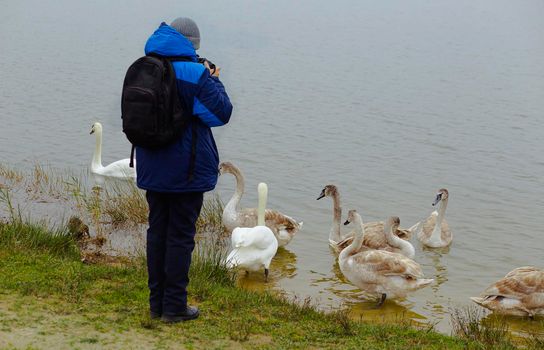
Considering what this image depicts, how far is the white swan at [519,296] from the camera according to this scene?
31.1ft

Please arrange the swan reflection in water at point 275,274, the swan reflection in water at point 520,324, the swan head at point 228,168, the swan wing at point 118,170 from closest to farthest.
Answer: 1. the swan reflection in water at point 520,324
2. the swan reflection in water at point 275,274
3. the swan head at point 228,168
4. the swan wing at point 118,170

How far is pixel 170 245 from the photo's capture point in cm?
641

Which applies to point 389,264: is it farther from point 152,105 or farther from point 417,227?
point 152,105

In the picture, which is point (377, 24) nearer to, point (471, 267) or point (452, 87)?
point (452, 87)

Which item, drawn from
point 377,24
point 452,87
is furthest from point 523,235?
point 377,24

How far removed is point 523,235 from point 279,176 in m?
5.09

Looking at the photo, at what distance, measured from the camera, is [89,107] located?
22312mm

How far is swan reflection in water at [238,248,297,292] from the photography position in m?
10.5

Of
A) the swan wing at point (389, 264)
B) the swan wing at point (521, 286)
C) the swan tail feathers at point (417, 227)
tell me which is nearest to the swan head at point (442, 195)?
the swan tail feathers at point (417, 227)

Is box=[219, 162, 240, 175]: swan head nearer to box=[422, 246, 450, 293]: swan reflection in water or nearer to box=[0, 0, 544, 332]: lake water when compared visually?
box=[0, 0, 544, 332]: lake water

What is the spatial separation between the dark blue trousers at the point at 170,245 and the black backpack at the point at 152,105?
1.76 feet

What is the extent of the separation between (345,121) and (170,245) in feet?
53.8

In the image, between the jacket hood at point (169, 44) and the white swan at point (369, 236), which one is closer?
the jacket hood at point (169, 44)

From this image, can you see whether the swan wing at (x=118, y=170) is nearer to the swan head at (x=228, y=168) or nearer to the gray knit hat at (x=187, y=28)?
the swan head at (x=228, y=168)
